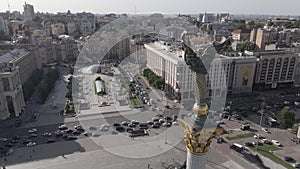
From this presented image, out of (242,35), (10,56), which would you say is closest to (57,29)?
(10,56)

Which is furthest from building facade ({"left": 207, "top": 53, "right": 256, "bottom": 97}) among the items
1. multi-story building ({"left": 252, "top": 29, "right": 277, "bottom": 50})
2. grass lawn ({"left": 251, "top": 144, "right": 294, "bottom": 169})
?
multi-story building ({"left": 252, "top": 29, "right": 277, "bottom": 50})

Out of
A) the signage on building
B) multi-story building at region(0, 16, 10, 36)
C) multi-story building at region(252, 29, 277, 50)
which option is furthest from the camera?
multi-story building at region(0, 16, 10, 36)

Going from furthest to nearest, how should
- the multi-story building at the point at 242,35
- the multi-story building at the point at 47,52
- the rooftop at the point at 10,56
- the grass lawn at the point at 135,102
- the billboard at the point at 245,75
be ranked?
the multi-story building at the point at 242,35, the multi-story building at the point at 47,52, the billboard at the point at 245,75, the grass lawn at the point at 135,102, the rooftop at the point at 10,56

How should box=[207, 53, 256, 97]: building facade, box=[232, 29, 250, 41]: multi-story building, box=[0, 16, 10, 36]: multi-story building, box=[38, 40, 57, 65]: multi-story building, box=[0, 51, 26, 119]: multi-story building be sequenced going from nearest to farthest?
box=[0, 51, 26, 119]: multi-story building < box=[207, 53, 256, 97]: building facade < box=[38, 40, 57, 65]: multi-story building < box=[0, 16, 10, 36]: multi-story building < box=[232, 29, 250, 41]: multi-story building

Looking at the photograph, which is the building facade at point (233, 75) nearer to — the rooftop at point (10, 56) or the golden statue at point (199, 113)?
the rooftop at point (10, 56)

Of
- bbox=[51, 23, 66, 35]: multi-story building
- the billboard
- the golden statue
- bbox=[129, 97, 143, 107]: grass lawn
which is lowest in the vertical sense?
bbox=[129, 97, 143, 107]: grass lawn

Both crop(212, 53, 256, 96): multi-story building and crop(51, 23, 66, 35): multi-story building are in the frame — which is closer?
crop(212, 53, 256, 96): multi-story building

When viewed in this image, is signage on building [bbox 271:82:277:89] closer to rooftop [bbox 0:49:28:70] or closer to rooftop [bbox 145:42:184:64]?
rooftop [bbox 145:42:184:64]

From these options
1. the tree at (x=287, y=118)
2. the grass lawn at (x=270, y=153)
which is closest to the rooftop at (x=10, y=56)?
the grass lawn at (x=270, y=153)
